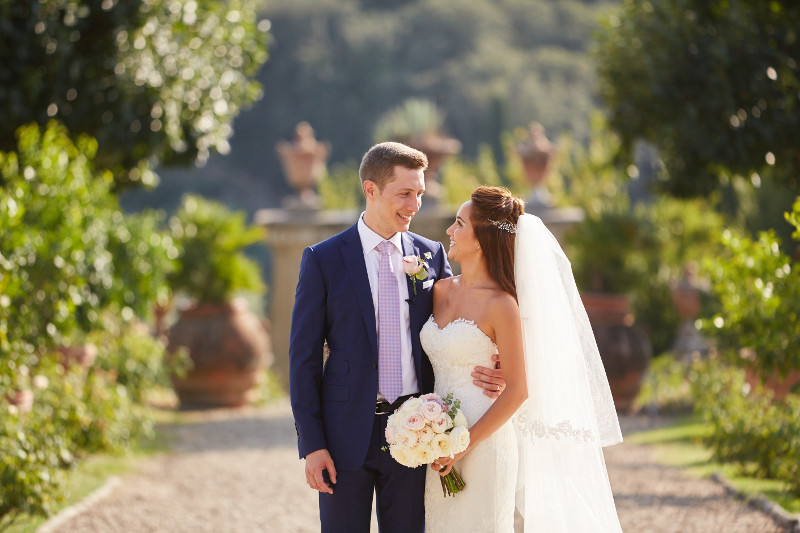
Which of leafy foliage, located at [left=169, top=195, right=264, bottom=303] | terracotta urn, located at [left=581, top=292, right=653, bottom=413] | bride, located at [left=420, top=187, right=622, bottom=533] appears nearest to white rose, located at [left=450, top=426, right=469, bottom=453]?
bride, located at [left=420, top=187, right=622, bottom=533]

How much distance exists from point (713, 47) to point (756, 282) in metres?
2.68

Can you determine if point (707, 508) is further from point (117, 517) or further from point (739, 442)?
point (117, 517)

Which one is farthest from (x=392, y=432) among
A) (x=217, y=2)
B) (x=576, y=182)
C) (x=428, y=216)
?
(x=576, y=182)

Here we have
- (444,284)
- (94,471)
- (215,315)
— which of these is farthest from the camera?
(215,315)

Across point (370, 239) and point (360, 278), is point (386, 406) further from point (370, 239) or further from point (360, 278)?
point (370, 239)

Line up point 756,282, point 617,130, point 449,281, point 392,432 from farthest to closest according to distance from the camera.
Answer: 1. point 617,130
2. point 756,282
3. point 449,281
4. point 392,432

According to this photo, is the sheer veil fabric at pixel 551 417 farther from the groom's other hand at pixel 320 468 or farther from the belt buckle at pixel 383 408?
the groom's other hand at pixel 320 468

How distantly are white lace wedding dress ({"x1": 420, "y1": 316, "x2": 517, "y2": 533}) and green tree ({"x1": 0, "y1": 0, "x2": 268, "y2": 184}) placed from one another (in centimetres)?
508

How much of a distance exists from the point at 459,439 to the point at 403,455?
19 centimetres

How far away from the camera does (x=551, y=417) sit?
3.53 metres

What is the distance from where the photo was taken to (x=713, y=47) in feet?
Result: 24.9

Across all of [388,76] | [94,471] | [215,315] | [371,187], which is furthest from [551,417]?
[388,76]

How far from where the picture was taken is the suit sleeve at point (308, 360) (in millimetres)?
3240

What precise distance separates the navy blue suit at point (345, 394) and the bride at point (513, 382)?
0.54ft
